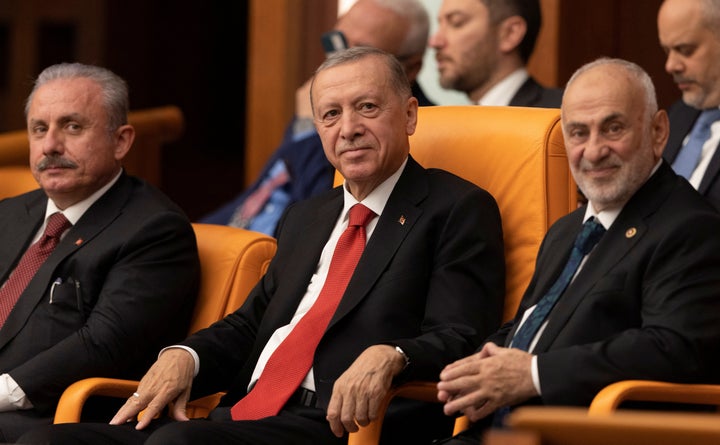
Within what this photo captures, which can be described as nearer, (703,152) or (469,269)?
(469,269)

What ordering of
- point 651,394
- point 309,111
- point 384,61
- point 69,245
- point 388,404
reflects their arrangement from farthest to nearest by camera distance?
point 309,111 < point 69,245 < point 384,61 < point 388,404 < point 651,394

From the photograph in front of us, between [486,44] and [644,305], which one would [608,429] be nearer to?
[644,305]

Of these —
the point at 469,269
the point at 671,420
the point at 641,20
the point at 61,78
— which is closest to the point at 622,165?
the point at 469,269

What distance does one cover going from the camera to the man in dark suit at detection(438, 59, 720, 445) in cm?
261

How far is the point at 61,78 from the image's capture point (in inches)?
145

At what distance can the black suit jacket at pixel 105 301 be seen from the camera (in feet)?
10.8

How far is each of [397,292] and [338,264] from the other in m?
0.21

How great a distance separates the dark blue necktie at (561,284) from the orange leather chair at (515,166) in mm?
309

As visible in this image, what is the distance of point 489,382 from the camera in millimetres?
2691

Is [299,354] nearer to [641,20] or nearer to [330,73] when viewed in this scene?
[330,73]

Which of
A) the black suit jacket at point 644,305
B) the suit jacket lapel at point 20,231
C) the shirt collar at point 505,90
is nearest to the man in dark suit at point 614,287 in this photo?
the black suit jacket at point 644,305

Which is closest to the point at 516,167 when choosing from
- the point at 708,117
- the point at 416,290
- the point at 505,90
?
the point at 416,290

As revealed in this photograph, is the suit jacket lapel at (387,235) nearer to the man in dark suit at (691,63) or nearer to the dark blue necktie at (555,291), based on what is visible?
the dark blue necktie at (555,291)

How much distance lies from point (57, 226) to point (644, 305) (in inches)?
65.4
